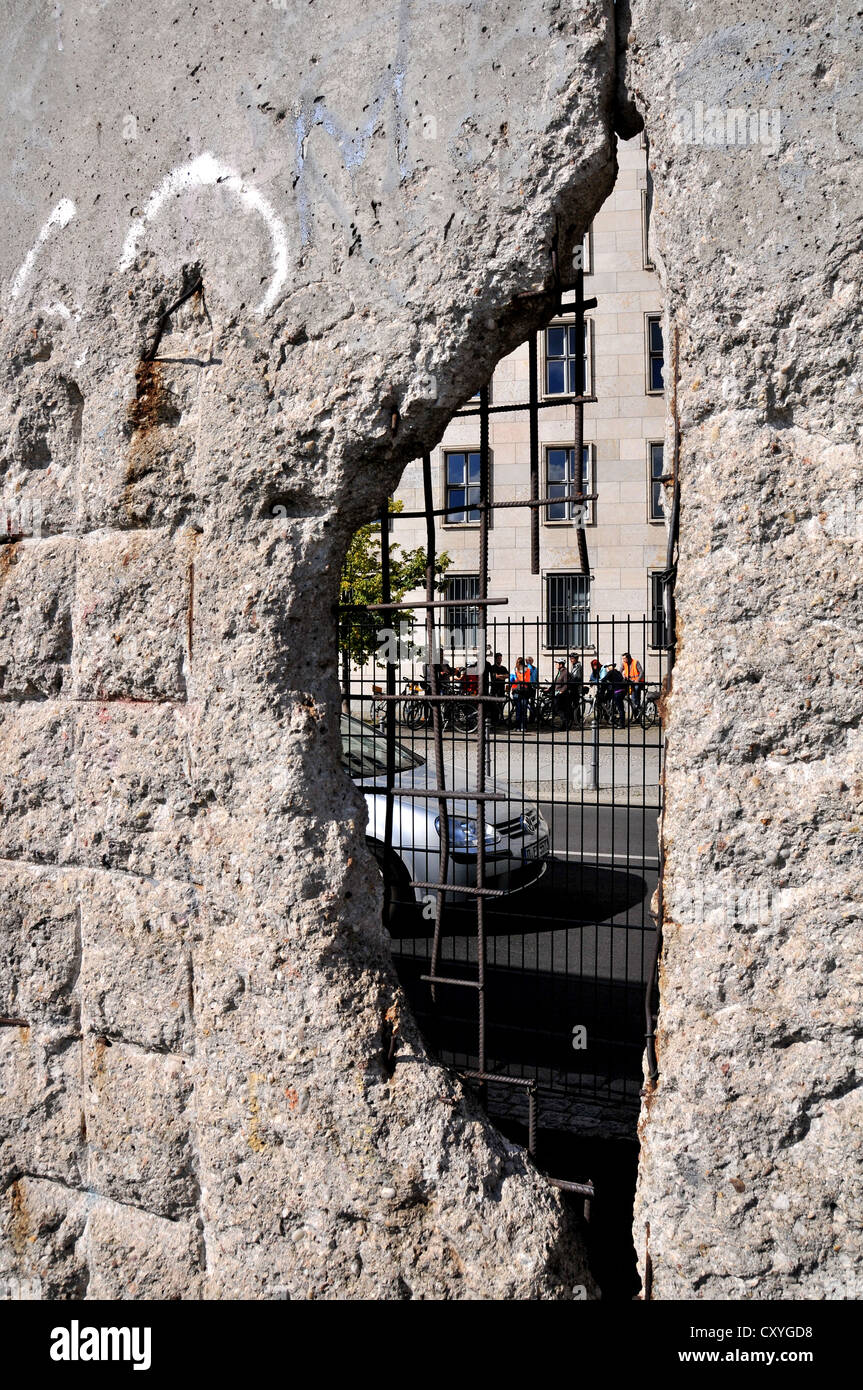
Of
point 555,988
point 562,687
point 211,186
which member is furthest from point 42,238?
point 555,988

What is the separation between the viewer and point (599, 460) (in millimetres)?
18969

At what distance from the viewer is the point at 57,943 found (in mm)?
2662

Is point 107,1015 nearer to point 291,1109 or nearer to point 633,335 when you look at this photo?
point 291,1109

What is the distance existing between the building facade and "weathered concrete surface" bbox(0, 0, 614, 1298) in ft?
44.3

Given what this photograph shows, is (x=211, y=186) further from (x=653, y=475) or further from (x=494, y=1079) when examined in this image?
(x=653, y=475)

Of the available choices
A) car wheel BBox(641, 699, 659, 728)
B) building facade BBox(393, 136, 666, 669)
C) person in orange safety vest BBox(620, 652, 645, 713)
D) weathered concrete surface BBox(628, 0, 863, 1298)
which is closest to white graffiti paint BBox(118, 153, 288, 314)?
weathered concrete surface BBox(628, 0, 863, 1298)

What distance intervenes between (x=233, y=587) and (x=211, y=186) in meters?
0.95

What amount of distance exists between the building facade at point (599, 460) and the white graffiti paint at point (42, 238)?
43.9ft

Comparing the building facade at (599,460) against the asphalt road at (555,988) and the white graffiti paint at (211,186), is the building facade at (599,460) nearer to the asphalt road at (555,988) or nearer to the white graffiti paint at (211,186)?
the asphalt road at (555,988)

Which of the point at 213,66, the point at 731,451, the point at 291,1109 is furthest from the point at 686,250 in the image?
the point at 291,1109

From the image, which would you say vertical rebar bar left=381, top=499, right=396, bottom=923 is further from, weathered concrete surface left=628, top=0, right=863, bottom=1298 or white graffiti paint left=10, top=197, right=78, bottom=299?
white graffiti paint left=10, top=197, right=78, bottom=299

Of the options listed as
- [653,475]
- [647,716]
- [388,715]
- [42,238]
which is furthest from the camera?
[653,475]

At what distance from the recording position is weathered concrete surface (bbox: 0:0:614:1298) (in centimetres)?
215

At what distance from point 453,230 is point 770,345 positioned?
72 cm
